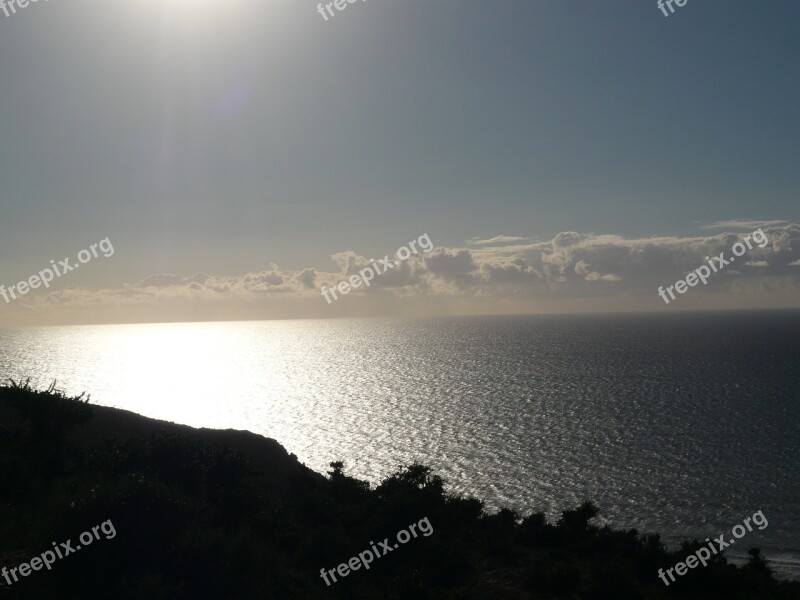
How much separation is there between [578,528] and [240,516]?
2059 cm

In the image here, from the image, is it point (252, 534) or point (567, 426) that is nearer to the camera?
point (252, 534)

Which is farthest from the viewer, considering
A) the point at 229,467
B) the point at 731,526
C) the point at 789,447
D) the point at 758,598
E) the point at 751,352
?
the point at 751,352

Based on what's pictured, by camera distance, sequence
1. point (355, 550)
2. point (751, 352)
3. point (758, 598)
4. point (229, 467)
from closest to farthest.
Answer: point (758, 598) → point (355, 550) → point (229, 467) → point (751, 352)

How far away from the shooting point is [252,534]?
80.8ft

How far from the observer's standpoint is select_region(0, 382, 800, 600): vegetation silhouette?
1755 cm

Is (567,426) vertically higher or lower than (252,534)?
lower

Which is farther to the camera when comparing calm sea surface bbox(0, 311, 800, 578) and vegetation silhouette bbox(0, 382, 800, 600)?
calm sea surface bbox(0, 311, 800, 578)

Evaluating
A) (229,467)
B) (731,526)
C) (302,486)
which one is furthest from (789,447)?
(229,467)

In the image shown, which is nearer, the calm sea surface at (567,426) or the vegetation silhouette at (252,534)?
the vegetation silhouette at (252,534)

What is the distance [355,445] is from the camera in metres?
86.9

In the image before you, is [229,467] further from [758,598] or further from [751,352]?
[751,352]

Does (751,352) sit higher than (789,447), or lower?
lower

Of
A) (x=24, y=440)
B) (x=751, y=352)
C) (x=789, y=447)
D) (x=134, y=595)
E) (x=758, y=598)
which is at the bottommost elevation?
(x=751, y=352)

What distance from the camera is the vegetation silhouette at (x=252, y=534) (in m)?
17.5
